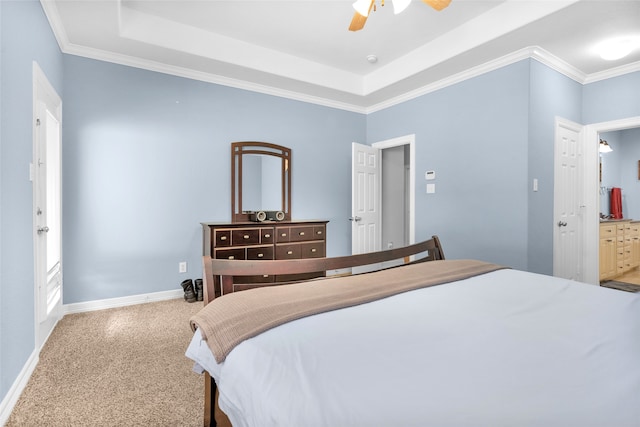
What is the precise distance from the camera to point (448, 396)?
2.44 ft

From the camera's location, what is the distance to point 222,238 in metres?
3.33

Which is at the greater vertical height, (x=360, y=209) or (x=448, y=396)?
(x=360, y=209)

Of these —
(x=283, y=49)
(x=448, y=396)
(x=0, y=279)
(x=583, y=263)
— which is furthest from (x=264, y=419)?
(x=583, y=263)

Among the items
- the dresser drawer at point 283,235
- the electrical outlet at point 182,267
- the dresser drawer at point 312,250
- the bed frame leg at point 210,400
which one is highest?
the dresser drawer at point 283,235

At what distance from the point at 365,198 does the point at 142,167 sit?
2.85 metres

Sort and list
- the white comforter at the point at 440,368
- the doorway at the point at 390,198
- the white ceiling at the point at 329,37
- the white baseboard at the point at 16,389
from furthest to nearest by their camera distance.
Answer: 1. the doorway at the point at 390,198
2. the white ceiling at the point at 329,37
3. the white baseboard at the point at 16,389
4. the white comforter at the point at 440,368

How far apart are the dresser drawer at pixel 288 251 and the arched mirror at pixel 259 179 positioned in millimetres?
418

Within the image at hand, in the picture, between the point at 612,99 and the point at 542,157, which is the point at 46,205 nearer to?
the point at 542,157

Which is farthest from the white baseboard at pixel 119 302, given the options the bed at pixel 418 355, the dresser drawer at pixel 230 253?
the bed at pixel 418 355

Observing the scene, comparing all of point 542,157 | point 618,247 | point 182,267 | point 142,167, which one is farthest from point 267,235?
point 618,247

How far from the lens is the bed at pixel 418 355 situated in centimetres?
71

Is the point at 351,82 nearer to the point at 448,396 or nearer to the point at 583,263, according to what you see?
the point at 583,263

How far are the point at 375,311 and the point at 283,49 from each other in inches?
135

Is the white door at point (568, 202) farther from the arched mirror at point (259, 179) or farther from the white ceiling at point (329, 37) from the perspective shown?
the arched mirror at point (259, 179)
